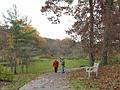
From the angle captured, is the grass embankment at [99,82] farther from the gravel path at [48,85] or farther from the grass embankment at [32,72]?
the grass embankment at [32,72]

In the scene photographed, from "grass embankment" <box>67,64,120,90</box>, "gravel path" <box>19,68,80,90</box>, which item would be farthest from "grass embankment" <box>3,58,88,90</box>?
"grass embankment" <box>67,64,120,90</box>

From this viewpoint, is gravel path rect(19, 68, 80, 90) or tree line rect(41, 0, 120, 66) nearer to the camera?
gravel path rect(19, 68, 80, 90)

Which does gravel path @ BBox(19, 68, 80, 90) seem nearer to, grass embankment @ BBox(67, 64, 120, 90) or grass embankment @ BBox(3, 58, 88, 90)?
grass embankment @ BBox(67, 64, 120, 90)

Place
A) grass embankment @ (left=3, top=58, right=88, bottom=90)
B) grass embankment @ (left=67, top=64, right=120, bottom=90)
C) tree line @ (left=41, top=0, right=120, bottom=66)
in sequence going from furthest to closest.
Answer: tree line @ (left=41, top=0, right=120, bottom=66), grass embankment @ (left=3, top=58, right=88, bottom=90), grass embankment @ (left=67, top=64, right=120, bottom=90)

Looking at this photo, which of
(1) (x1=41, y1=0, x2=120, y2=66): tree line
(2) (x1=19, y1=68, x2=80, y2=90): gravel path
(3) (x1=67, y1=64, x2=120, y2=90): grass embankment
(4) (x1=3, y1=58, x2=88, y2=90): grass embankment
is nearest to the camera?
(3) (x1=67, y1=64, x2=120, y2=90): grass embankment

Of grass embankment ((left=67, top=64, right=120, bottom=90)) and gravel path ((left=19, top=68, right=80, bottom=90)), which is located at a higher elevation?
grass embankment ((left=67, top=64, right=120, bottom=90))

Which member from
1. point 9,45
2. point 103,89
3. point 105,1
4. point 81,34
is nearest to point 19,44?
point 9,45

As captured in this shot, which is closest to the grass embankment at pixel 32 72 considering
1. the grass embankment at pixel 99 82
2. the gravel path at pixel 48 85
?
the gravel path at pixel 48 85

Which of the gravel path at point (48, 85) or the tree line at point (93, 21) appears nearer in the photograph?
the gravel path at point (48, 85)

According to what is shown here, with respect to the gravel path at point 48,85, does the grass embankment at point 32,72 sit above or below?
below

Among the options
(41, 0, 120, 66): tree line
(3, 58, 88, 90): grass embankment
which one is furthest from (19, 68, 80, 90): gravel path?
(41, 0, 120, 66): tree line

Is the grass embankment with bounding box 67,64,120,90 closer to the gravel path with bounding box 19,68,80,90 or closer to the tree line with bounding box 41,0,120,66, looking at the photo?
the gravel path with bounding box 19,68,80,90

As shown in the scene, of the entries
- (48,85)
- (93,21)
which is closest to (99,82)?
(48,85)

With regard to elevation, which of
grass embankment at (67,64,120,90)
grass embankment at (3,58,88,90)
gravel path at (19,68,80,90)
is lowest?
grass embankment at (3,58,88,90)
